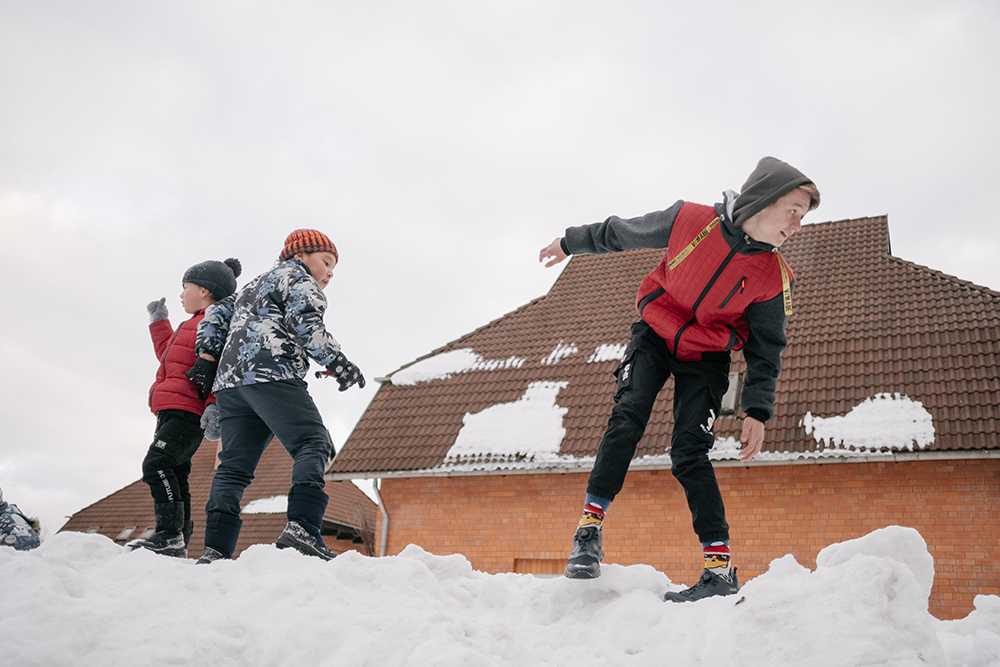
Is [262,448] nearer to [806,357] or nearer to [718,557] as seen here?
[718,557]

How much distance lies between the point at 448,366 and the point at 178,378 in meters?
8.82

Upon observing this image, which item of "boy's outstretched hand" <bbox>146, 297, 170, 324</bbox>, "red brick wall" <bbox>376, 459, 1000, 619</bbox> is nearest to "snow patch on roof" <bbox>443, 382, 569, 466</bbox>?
"red brick wall" <bbox>376, 459, 1000, 619</bbox>

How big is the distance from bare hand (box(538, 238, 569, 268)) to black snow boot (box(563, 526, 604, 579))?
1.22 m

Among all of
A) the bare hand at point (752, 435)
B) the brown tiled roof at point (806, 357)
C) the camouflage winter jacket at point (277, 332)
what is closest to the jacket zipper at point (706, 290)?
the bare hand at point (752, 435)

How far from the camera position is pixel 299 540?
3.06 meters

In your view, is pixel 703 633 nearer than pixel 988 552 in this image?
Yes

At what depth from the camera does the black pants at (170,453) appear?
3814mm

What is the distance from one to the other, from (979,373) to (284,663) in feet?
31.5

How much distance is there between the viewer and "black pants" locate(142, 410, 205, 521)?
3.81m

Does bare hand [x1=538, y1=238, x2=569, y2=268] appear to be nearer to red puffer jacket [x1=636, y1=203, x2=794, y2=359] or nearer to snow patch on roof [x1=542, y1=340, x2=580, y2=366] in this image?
red puffer jacket [x1=636, y1=203, x2=794, y2=359]

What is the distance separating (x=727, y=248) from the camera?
290cm

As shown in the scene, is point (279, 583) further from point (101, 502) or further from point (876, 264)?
point (101, 502)

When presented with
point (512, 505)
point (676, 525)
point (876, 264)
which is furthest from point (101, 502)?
point (876, 264)

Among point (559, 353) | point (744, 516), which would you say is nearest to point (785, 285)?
point (744, 516)
